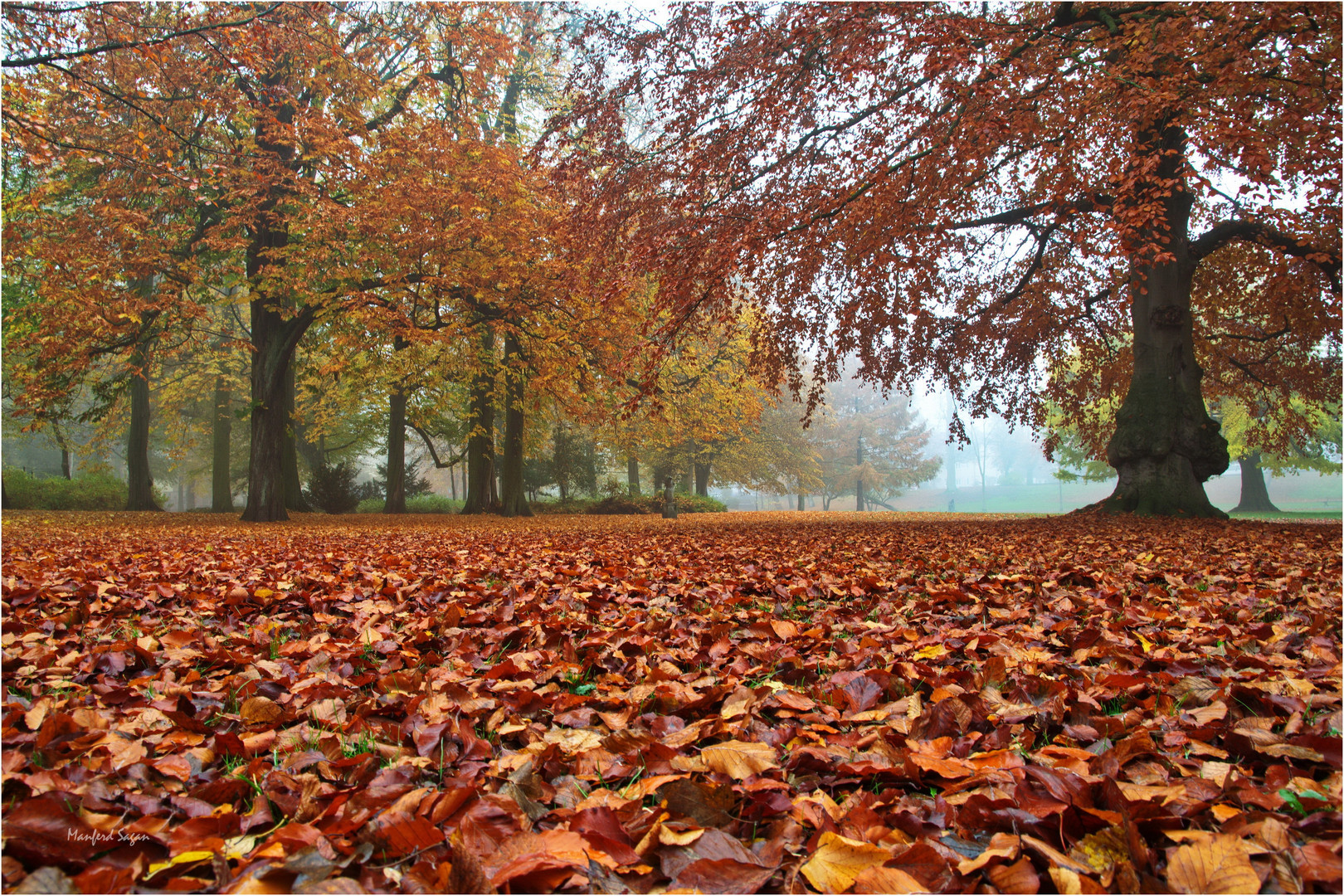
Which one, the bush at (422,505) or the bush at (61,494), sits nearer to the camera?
the bush at (61,494)

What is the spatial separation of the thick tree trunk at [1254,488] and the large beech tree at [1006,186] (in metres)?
12.7

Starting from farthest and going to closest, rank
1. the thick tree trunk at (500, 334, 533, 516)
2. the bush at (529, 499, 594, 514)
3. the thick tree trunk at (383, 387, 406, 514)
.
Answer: the bush at (529, 499, 594, 514) → the thick tree trunk at (383, 387, 406, 514) → the thick tree trunk at (500, 334, 533, 516)

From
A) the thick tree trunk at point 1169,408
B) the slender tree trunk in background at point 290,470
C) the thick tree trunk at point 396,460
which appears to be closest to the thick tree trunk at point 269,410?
the slender tree trunk in background at point 290,470

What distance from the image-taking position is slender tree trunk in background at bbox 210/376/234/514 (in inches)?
711

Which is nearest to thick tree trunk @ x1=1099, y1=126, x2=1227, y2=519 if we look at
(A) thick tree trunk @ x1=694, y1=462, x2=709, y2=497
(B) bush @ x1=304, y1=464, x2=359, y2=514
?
(A) thick tree trunk @ x1=694, y1=462, x2=709, y2=497

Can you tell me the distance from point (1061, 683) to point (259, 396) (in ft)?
45.0

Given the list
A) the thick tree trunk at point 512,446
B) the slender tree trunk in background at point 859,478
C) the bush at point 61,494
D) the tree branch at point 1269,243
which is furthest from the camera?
the slender tree trunk in background at point 859,478

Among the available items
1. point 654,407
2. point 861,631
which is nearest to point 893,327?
point 654,407

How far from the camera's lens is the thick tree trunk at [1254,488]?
22.7m

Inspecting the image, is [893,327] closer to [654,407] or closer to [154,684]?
[654,407]

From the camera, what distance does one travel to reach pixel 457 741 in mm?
1702

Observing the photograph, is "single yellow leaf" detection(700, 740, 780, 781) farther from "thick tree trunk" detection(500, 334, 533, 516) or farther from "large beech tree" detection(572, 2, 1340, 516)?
"thick tree trunk" detection(500, 334, 533, 516)

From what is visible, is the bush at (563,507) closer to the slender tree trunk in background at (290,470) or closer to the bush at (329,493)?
the bush at (329,493)
